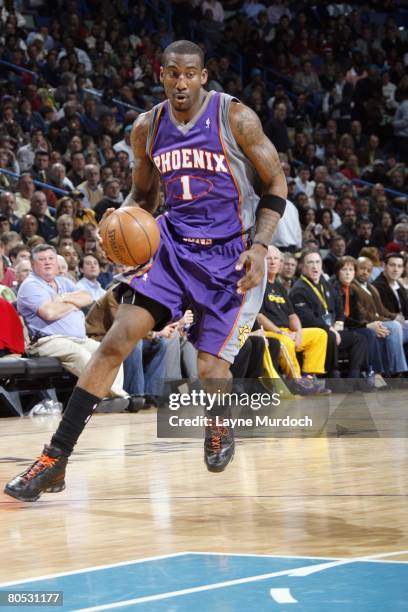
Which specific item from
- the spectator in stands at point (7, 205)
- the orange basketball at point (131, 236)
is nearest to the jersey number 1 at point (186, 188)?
the orange basketball at point (131, 236)

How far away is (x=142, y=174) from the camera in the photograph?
16.8 feet

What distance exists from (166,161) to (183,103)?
0.26 meters

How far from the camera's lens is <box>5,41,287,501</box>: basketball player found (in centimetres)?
476

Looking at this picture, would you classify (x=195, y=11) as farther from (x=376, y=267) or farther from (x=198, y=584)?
(x=198, y=584)

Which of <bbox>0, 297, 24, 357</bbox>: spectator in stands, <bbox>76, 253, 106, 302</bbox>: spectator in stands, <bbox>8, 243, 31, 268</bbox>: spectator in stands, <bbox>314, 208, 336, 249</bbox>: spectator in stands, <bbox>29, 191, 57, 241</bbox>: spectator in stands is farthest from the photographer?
<bbox>314, 208, 336, 249</bbox>: spectator in stands

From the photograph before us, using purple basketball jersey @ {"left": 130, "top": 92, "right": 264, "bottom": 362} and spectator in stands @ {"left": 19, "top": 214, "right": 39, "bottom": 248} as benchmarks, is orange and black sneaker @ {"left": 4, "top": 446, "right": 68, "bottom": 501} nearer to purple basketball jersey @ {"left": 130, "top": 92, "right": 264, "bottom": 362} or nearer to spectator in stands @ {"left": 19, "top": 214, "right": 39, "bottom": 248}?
purple basketball jersey @ {"left": 130, "top": 92, "right": 264, "bottom": 362}

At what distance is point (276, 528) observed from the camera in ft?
13.5

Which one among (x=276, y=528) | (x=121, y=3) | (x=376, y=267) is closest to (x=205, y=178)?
(x=276, y=528)

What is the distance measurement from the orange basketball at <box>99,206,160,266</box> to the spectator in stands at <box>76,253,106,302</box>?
5.27 meters

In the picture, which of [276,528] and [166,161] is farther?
[166,161]

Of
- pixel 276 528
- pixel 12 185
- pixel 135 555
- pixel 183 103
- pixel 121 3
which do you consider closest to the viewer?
pixel 135 555

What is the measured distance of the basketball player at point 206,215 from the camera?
476cm

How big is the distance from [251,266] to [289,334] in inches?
234

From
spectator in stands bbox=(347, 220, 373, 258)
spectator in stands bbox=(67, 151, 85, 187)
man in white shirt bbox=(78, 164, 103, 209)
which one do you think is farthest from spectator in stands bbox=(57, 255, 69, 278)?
spectator in stands bbox=(347, 220, 373, 258)
